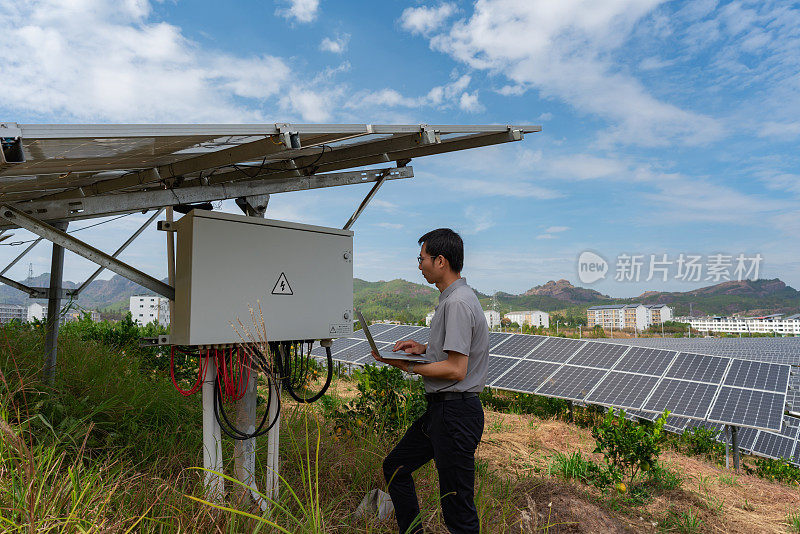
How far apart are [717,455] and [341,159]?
8.58 m


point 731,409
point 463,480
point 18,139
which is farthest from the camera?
point 731,409

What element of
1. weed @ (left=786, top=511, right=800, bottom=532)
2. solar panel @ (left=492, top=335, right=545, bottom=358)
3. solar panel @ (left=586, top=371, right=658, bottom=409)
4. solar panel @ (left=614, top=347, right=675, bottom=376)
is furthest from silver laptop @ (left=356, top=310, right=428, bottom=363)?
solar panel @ (left=492, top=335, right=545, bottom=358)

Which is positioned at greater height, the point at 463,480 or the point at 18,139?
the point at 18,139

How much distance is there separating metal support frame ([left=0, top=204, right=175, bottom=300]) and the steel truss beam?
0.06 metres

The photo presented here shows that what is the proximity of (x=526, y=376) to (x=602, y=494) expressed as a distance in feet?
12.7

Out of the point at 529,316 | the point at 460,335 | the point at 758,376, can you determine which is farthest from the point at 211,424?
the point at 529,316

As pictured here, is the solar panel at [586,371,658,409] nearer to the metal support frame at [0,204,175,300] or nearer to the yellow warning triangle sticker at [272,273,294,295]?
the yellow warning triangle sticker at [272,273,294,295]

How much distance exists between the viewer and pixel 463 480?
8.47ft

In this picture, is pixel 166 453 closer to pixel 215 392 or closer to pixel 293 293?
pixel 215 392

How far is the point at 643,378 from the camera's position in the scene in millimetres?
8789

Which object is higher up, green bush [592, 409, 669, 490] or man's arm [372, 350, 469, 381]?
man's arm [372, 350, 469, 381]

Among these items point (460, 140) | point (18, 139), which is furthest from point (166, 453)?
point (460, 140)

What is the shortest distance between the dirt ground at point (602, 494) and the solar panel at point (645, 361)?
1.47 m

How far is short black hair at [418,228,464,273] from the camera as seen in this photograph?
9.23 ft
